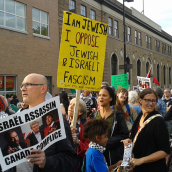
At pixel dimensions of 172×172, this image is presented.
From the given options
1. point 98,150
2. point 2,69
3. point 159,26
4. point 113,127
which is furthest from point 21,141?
point 159,26

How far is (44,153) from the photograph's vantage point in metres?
1.85

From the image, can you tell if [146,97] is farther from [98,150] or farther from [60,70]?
[60,70]

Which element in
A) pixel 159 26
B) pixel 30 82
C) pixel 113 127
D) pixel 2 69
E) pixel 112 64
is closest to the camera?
pixel 30 82

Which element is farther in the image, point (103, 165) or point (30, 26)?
point (30, 26)

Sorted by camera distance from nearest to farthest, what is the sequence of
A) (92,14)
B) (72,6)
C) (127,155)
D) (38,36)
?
(127,155)
(38,36)
(72,6)
(92,14)

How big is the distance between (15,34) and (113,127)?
1296 cm

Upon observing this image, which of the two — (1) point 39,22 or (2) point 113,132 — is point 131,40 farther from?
(2) point 113,132

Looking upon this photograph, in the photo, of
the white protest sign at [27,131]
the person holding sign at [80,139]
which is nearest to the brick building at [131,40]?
the person holding sign at [80,139]

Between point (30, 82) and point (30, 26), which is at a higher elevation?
point (30, 26)

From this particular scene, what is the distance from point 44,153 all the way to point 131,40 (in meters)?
30.5

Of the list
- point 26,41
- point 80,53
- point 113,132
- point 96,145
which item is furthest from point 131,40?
point 96,145

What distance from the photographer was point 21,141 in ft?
5.76

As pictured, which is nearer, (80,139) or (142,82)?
(80,139)

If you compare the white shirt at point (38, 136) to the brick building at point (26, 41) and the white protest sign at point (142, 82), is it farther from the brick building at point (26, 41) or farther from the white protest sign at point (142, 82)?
the brick building at point (26, 41)
